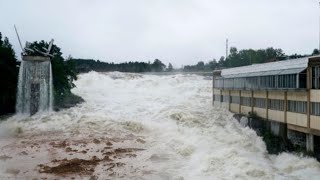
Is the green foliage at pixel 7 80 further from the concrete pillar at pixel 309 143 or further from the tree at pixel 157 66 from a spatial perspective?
the tree at pixel 157 66

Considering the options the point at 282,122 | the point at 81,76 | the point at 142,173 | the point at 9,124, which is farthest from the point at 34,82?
the point at 81,76

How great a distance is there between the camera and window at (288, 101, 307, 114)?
24344mm

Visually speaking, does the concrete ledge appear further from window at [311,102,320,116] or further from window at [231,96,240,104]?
window at [311,102,320,116]

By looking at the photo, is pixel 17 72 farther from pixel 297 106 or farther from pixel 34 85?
Answer: pixel 297 106

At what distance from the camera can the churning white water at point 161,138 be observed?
21578 mm

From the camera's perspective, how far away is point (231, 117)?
36.2 m

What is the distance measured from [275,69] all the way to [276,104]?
234 centimetres

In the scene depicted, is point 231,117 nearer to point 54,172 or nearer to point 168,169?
point 168,169

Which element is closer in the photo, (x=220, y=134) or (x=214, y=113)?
(x=220, y=134)

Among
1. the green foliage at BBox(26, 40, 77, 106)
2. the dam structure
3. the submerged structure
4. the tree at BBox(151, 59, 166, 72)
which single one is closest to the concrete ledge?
the submerged structure

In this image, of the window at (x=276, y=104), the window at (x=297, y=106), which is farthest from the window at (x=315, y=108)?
the window at (x=276, y=104)

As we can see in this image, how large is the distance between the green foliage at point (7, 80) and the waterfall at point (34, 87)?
0.85 meters

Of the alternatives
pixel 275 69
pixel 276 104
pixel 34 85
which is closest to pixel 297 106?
pixel 276 104

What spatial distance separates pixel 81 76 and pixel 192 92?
20924 mm
